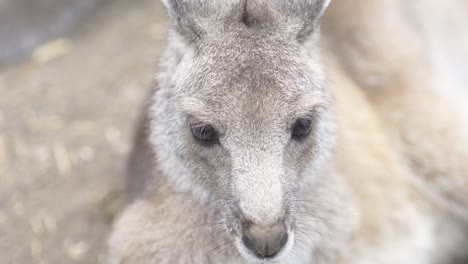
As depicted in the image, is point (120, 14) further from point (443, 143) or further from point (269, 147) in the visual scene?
point (269, 147)

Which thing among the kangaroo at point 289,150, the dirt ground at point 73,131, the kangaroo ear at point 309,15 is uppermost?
the kangaroo ear at point 309,15

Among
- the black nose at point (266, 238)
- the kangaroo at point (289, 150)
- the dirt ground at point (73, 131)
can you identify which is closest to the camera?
the black nose at point (266, 238)

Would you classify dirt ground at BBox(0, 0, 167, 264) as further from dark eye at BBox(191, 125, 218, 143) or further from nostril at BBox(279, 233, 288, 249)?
nostril at BBox(279, 233, 288, 249)

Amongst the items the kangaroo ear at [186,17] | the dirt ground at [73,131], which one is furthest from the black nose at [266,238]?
the dirt ground at [73,131]

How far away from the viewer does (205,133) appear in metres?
3.04

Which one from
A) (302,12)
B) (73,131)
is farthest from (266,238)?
(73,131)

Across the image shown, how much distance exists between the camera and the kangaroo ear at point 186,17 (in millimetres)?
3096

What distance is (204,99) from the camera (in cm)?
299

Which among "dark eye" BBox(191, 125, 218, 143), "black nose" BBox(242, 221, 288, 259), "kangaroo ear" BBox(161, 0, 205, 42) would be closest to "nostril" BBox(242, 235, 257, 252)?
"black nose" BBox(242, 221, 288, 259)

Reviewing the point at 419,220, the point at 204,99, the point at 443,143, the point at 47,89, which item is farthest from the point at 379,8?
the point at 47,89

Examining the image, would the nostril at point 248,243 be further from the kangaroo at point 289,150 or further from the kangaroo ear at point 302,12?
the kangaroo ear at point 302,12

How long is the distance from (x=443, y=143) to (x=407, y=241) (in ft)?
1.81

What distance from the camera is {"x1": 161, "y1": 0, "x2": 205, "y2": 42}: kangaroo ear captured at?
3.10 metres

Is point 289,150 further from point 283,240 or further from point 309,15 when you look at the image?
point 309,15
